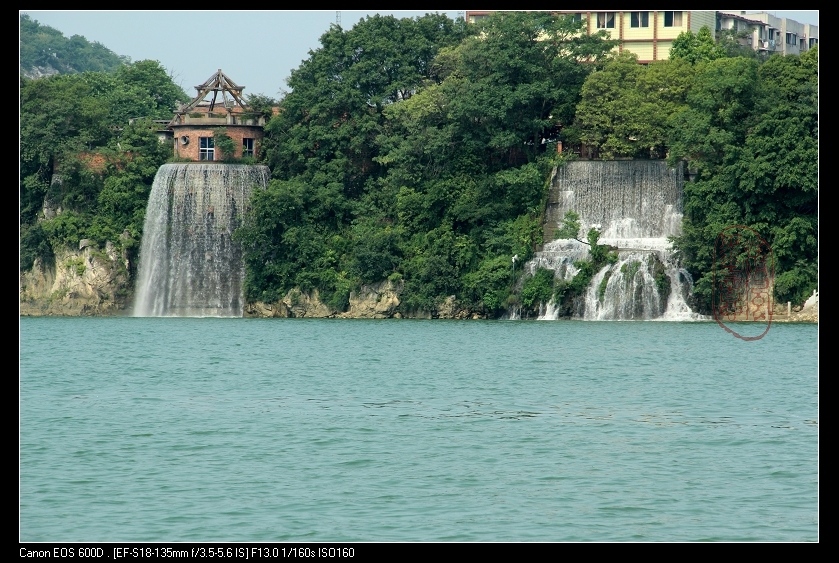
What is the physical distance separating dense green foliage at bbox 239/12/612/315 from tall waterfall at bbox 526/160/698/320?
115cm

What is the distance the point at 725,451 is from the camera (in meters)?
23.6

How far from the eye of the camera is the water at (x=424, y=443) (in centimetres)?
1839

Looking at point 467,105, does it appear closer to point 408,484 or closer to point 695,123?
point 695,123

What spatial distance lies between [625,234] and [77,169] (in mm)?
24508

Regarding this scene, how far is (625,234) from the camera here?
59.2m

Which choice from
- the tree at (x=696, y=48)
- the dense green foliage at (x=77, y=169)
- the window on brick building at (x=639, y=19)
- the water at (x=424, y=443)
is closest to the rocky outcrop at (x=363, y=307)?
the dense green foliage at (x=77, y=169)

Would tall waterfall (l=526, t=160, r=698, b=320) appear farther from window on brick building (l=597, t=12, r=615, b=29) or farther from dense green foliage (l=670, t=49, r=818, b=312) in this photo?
window on brick building (l=597, t=12, r=615, b=29)

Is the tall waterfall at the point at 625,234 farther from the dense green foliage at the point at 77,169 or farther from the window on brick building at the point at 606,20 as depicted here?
the window on brick building at the point at 606,20

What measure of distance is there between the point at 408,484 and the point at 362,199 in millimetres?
45242

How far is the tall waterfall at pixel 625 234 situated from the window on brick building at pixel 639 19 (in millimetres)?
21215

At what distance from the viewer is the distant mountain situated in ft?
527

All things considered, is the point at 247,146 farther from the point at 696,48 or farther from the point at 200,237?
the point at 696,48

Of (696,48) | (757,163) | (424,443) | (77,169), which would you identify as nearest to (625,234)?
(757,163)
